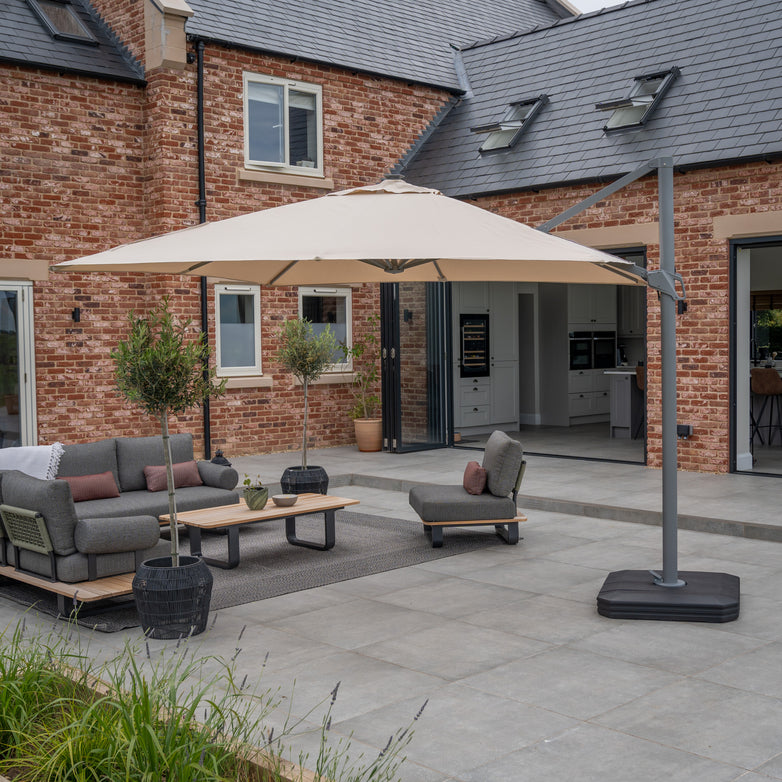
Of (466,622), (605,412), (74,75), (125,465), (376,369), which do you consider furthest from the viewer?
A: (605,412)

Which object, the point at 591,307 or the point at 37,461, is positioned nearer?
the point at 37,461

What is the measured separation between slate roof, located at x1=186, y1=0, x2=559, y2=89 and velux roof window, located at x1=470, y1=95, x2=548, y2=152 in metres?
1.62

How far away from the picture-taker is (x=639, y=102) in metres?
11.8

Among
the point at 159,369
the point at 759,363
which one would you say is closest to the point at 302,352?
the point at 159,369

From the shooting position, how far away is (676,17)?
1278 cm

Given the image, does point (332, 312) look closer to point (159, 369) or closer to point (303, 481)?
point (303, 481)

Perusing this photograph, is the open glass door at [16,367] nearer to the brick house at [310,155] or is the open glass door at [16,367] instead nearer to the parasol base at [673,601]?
the brick house at [310,155]

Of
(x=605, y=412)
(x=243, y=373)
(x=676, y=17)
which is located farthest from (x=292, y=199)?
(x=605, y=412)

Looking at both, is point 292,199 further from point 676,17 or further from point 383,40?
point 676,17

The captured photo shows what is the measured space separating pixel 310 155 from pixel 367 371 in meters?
3.20

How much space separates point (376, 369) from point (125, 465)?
6057 mm

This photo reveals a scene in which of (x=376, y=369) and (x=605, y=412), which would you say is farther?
(x=605, y=412)

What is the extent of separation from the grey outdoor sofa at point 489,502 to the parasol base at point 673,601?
5.96 ft

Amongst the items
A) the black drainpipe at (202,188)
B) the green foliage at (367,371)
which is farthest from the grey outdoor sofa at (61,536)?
the green foliage at (367,371)
